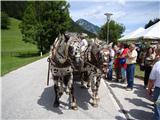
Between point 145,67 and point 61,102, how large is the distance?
4.62 meters

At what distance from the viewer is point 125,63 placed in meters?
14.0

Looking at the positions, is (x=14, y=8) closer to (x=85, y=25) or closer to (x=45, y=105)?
(x=85, y=25)

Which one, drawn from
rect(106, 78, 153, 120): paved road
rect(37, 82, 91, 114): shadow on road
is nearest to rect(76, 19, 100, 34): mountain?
rect(106, 78, 153, 120): paved road

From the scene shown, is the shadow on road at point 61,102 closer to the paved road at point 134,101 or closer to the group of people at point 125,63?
the paved road at point 134,101

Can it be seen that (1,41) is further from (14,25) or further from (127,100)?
(127,100)

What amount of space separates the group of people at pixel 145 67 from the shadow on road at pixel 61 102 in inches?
79.3

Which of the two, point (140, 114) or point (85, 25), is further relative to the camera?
point (85, 25)

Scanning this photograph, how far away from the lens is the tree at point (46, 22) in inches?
1908

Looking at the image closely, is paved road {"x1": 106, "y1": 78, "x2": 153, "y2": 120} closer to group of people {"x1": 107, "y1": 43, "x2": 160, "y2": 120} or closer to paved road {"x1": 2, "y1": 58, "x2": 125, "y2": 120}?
paved road {"x1": 2, "y1": 58, "x2": 125, "y2": 120}

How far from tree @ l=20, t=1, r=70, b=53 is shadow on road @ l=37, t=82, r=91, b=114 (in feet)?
119

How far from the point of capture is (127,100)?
1045 cm

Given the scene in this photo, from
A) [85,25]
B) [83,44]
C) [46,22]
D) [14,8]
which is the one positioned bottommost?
[83,44]

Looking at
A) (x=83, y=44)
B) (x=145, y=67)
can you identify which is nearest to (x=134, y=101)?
(x=83, y=44)

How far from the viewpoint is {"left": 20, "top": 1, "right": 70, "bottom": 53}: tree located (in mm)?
48469
